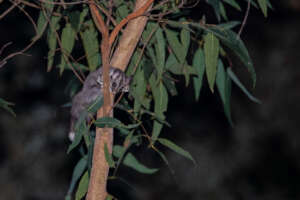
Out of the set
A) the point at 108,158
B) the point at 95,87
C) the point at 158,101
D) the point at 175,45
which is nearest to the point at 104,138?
the point at 108,158

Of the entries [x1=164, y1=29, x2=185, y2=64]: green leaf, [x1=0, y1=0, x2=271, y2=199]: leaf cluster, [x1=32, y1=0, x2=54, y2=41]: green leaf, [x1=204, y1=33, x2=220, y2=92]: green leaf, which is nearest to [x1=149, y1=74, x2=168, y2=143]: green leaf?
[x1=0, y1=0, x2=271, y2=199]: leaf cluster

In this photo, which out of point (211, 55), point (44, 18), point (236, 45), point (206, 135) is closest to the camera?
point (236, 45)

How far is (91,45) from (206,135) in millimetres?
2555

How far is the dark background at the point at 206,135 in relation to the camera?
372cm

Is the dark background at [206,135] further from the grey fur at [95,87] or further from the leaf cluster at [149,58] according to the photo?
the grey fur at [95,87]

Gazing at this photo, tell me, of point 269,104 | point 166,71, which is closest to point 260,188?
point 269,104

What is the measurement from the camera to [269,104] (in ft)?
12.8

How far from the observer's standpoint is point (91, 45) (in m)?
1.55

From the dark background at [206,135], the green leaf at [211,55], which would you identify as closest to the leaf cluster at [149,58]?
the green leaf at [211,55]

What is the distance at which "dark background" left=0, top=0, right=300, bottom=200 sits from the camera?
3717mm

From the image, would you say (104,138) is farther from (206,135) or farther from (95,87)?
(206,135)

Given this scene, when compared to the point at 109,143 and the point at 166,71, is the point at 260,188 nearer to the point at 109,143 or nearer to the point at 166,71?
the point at 166,71

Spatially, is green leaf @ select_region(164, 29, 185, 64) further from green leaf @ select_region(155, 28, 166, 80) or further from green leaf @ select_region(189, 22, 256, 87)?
green leaf @ select_region(189, 22, 256, 87)

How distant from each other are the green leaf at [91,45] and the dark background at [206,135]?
2086mm
